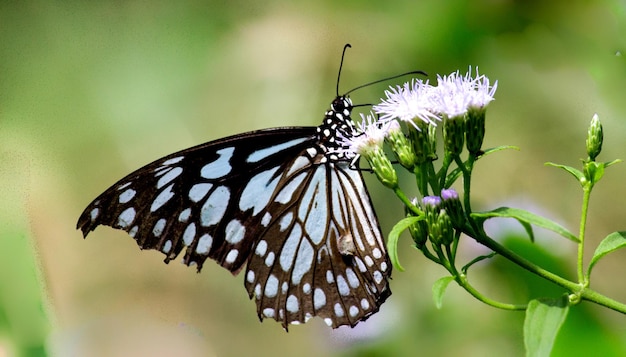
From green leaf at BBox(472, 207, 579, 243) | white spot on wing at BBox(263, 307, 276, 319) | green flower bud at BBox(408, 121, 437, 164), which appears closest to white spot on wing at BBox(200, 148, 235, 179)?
white spot on wing at BBox(263, 307, 276, 319)

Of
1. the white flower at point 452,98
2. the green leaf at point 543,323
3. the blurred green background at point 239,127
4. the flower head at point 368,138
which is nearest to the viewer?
the green leaf at point 543,323

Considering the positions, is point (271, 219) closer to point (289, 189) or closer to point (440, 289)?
point (289, 189)

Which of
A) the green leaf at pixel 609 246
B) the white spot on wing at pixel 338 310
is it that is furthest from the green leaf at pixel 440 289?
the white spot on wing at pixel 338 310

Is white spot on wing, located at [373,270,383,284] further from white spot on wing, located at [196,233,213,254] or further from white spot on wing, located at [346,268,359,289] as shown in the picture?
white spot on wing, located at [196,233,213,254]

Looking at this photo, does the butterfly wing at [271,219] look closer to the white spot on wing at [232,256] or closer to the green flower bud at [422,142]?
the white spot on wing at [232,256]

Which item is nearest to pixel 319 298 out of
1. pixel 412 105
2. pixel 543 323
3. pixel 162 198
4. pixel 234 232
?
pixel 234 232

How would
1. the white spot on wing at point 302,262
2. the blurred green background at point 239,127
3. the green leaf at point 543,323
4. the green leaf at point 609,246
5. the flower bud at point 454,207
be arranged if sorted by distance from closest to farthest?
the green leaf at point 543,323
the green leaf at point 609,246
the flower bud at point 454,207
the white spot on wing at point 302,262
the blurred green background at point 239,127

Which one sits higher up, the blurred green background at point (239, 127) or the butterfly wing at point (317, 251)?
the blurred green background at point (239, 127)
